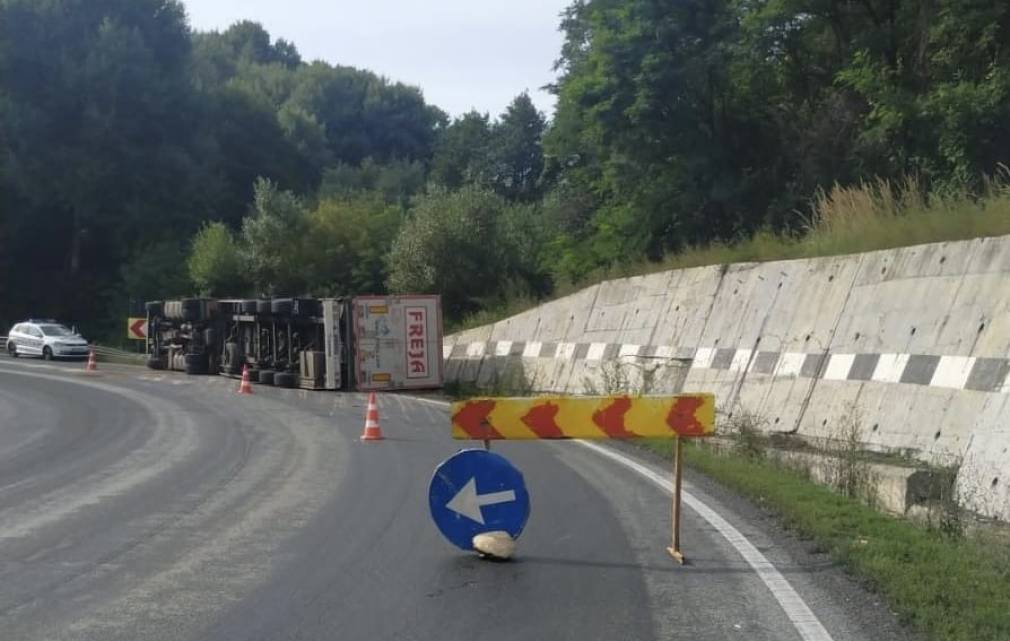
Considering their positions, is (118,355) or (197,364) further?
(118,355)

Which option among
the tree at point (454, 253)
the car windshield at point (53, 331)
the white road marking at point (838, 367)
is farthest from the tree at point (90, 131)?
the white road marking at point (838, 367)

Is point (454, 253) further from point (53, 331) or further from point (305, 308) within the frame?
point (53, 331)

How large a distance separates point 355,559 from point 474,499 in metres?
1.01

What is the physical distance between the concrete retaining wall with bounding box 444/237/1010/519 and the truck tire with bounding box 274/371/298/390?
25.0 ft

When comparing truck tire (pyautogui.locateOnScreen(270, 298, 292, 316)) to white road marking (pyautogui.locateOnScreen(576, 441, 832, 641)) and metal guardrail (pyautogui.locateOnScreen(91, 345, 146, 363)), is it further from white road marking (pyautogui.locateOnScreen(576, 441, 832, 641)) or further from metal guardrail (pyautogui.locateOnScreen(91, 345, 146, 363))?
white road marking (pyautogui.locateOnScreen(576, 441, 832, 641))

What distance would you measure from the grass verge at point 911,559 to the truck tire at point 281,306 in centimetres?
2035

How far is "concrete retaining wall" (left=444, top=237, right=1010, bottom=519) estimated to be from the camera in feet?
39.9

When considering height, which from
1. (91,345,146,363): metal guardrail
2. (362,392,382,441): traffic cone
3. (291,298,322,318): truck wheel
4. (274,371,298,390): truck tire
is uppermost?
(291,298,322,318): truck wheel

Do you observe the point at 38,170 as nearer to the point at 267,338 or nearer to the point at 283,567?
the point at 267,338

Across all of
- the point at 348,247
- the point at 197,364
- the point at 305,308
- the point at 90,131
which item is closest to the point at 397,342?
the point at 305,308

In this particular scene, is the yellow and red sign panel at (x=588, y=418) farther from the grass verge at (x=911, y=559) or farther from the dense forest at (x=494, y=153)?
the dense forest at (x=494, y=153)

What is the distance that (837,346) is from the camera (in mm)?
16031

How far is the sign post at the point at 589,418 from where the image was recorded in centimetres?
898

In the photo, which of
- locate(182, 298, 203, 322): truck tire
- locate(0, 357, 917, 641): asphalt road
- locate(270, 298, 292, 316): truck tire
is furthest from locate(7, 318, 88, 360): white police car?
locate(0, 357, 917, 641): asphalt road
